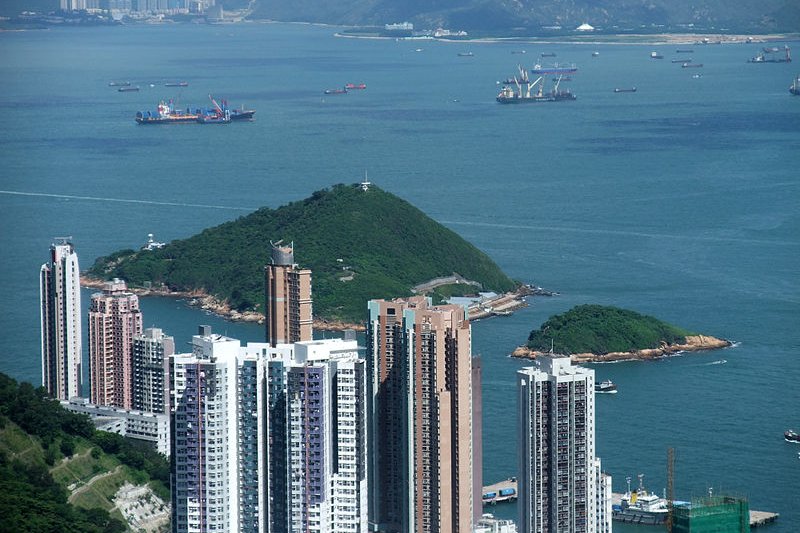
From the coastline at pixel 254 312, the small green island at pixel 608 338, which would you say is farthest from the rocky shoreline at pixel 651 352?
the coastline at pixel 254 312

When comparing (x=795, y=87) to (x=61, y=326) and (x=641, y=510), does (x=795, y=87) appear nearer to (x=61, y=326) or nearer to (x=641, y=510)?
(x=61, y=326)

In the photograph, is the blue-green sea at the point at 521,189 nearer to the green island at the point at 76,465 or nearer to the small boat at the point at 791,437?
the small boat at the point at 791,437

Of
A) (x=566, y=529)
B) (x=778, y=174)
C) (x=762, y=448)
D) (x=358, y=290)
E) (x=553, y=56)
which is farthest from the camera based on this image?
(x=553, y=56)

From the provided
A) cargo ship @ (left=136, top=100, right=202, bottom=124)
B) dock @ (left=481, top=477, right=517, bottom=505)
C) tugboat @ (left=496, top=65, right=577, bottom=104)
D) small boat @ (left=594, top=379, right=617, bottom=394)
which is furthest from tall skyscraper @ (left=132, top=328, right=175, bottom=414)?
tugboat @ (left=496, top=65, right=577, bottom=104)

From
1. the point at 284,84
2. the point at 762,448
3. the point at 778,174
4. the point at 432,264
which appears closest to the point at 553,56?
the point at 284,84

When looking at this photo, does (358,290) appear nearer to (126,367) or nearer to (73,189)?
(126,367)
